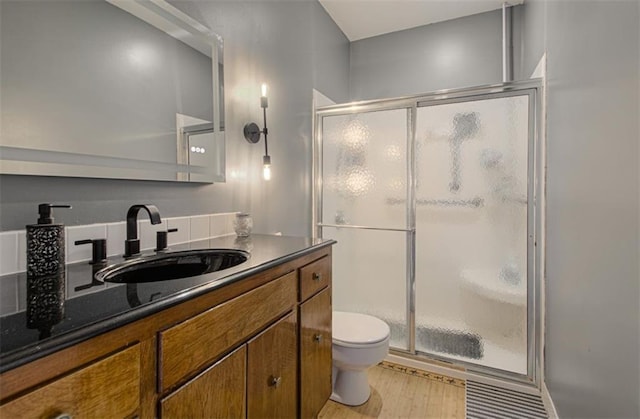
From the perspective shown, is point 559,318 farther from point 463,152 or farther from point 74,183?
point 74,183

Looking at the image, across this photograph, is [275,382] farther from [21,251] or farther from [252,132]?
[252,132]

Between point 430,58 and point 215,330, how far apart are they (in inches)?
114

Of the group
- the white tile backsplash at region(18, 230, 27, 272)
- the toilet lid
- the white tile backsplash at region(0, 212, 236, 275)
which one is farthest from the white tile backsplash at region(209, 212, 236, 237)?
the toilet lid

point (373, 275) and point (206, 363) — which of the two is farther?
point (373, 275)

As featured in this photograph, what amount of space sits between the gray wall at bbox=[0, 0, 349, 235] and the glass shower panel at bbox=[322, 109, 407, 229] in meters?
0.18

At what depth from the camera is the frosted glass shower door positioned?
7.16 feet

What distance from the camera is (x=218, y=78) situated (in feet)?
5.04

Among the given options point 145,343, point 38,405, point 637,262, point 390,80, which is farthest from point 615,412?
point 390,80

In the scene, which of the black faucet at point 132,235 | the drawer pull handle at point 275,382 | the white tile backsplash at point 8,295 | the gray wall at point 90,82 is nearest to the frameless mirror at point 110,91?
the gray wall at point 90,82

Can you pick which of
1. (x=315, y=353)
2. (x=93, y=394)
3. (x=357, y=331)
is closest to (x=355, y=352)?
(x=357, y=331)

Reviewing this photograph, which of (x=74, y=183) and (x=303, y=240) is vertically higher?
(x=74, y=183)

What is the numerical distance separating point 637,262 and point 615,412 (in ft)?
1.59

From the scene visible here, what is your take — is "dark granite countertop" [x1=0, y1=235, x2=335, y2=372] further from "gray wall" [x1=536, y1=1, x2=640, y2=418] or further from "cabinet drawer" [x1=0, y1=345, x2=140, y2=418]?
"gray wall" [x1=536, y1=1, x2=640, y2=418]

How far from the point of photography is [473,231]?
1.96m
